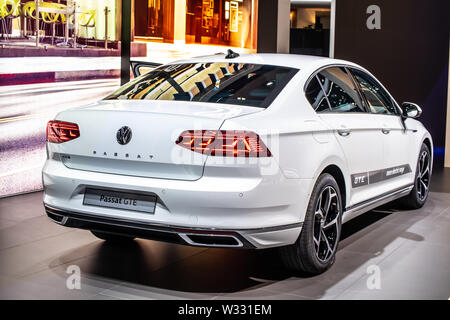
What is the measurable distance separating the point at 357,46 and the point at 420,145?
5.40m

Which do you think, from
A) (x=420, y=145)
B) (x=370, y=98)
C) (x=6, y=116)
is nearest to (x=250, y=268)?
(x=370, y=98)

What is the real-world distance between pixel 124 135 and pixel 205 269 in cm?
118

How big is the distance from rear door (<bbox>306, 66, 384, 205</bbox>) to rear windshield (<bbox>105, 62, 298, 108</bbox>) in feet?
1.00

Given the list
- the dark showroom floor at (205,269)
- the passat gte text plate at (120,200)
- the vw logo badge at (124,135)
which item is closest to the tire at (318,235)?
the dark showroom floor at (205,269)

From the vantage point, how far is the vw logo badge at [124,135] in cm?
389

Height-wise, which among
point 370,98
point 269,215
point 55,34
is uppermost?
point 55,34

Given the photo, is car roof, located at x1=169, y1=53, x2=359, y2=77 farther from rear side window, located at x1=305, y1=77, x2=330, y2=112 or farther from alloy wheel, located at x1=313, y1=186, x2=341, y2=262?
alloy wheel, located at x1=313, y1=186, x2=341, y2=262

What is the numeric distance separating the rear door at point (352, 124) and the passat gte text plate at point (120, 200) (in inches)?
53.6

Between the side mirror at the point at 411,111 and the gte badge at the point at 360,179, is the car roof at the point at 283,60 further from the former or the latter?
the side mirror at the point at 411,111

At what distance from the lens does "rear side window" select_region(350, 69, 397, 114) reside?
17.9 ft
